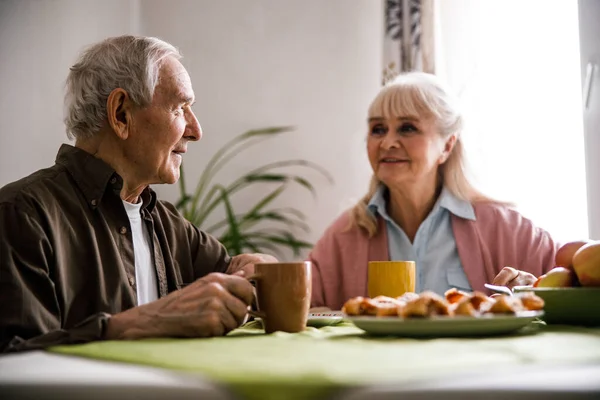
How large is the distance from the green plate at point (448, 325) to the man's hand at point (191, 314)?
227 mm

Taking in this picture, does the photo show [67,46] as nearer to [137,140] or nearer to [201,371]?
[137,140]

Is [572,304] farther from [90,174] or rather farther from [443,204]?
[443,204]

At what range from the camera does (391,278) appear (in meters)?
1.52

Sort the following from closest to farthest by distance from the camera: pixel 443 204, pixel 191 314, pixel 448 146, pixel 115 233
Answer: pixel 191 314
pixel 115 233
pixel 443 204
pixel 448 146

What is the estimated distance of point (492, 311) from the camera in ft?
3.20

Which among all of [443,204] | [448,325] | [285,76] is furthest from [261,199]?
[448,325]

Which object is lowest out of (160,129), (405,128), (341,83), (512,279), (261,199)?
(512,279)

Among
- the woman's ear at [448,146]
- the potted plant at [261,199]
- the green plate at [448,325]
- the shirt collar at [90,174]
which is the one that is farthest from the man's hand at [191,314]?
the potted plant at [261,199]

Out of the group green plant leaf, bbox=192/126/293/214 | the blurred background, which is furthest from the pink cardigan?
green plant leaf, bbox=192/126/293/214

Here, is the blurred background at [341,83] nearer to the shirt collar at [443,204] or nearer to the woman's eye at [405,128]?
the shirt collar at [443,204]

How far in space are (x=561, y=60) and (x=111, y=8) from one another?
2352mm

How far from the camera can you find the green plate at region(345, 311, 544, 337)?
916 millimetres

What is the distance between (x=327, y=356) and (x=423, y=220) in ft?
6.68

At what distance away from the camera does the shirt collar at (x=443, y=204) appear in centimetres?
258
